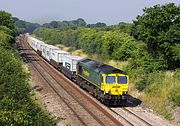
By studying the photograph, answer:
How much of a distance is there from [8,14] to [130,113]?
212ft

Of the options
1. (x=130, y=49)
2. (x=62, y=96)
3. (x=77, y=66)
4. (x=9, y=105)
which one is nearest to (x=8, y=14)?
(x=130, y=49)

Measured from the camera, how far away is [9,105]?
15.7 meters

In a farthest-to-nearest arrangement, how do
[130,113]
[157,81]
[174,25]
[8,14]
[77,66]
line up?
[8,14] → [77,66] → [174,25] → [157,81] → [130,113]

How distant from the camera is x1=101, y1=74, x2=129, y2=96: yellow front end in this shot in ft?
94.1

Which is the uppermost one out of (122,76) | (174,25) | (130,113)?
(174,25)

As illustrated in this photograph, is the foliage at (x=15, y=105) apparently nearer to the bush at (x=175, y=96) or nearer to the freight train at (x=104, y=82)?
the freight train at (x=104, y=82)

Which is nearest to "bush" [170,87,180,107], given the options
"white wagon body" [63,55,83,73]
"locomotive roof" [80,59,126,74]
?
"locomotive roof" [80,59,126,74]

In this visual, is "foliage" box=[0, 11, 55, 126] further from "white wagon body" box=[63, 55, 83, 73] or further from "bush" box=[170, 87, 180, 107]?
"white wagon body" box=[63, 55, 83, 73]

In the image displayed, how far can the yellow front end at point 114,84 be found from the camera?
28667 millimetres

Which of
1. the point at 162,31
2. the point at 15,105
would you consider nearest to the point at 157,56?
the point at 162,31

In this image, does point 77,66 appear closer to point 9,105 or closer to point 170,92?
point 170,92

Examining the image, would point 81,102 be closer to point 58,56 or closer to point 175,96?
point 175,96

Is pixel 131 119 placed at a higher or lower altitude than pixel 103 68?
lower

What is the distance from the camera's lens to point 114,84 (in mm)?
28766
